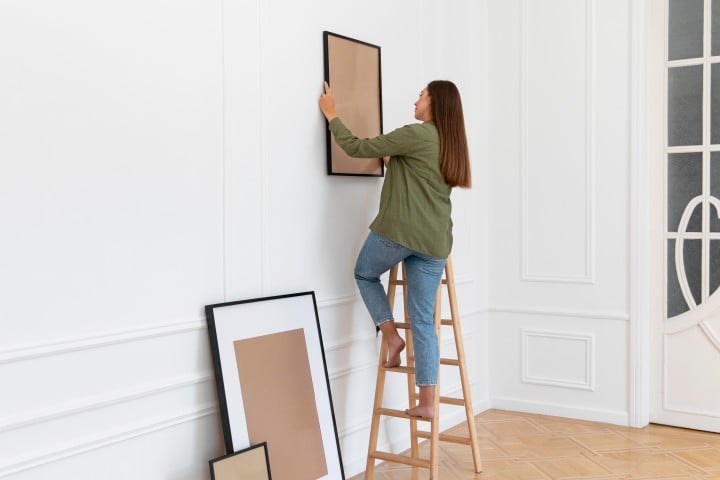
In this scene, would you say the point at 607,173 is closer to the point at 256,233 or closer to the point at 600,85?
the point at 600,85

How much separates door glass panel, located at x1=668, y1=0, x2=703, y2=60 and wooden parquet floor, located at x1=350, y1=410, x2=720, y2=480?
88.7 inches

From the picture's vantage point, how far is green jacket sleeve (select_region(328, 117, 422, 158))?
10.3 ft

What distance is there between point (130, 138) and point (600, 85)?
121 inches

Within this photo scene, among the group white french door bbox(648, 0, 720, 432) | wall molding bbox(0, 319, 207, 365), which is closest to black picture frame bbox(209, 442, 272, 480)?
wall molding bbox(0, 319, 207, 365)

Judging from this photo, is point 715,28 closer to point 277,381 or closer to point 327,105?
point 327,105

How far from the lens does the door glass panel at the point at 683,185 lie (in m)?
4.26

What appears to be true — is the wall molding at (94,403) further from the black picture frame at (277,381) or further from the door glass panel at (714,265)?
the door glass panel at (714,265)

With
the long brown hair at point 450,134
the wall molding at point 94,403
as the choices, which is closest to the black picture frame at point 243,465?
the wall molding at point 94,403

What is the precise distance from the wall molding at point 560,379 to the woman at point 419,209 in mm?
1608

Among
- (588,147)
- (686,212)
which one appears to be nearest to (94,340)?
(588,147)

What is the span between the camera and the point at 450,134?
3223mm

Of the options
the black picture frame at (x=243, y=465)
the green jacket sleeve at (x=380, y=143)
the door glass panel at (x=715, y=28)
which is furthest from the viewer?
the door glass panel at (x=715, y=28)

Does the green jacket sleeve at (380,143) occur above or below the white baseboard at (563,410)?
above

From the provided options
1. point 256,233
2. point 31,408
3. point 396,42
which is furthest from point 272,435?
point 396,42
